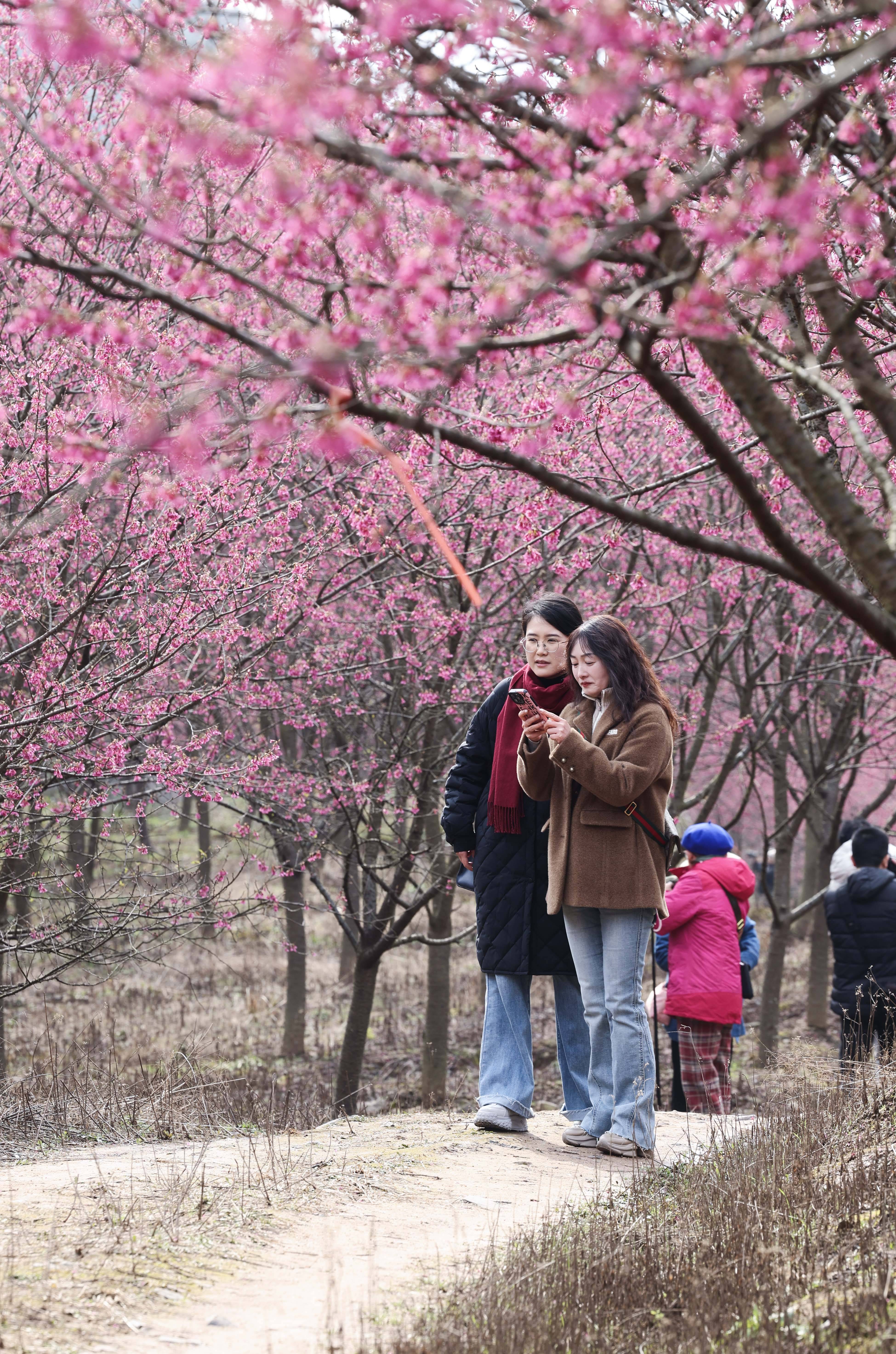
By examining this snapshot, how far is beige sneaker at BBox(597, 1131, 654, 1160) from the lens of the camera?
465 centimetres

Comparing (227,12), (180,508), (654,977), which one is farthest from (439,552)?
(227,12)

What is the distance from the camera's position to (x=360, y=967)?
26.0ft

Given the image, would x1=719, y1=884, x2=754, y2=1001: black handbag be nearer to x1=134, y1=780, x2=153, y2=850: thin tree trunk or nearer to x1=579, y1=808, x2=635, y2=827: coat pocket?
x1=579, y1=808, x2=635, y2=827: coat pocket

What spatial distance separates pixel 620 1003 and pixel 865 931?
2.95 m

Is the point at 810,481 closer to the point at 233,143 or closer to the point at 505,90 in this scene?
the point at 505,90

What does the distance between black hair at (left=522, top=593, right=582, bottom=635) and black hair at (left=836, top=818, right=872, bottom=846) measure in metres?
3.11

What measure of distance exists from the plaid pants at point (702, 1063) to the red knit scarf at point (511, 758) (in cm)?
195

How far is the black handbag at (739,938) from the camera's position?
6.34 metres

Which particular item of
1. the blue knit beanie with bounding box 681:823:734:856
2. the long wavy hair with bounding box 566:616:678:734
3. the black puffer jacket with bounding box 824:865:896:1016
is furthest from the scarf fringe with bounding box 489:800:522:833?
the black puffer jacket with bounding box 824:865:896:1016

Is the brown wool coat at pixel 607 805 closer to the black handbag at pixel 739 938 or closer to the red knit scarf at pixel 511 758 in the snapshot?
the red knit scarf at pixel 511 758

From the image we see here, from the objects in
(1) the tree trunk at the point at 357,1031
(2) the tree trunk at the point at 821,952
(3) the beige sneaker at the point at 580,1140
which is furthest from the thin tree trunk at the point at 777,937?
(3) the beige sneaker at the point at 580,1140

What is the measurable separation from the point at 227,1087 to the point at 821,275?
5.38 m

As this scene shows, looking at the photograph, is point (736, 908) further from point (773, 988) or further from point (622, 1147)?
point (773, 988)

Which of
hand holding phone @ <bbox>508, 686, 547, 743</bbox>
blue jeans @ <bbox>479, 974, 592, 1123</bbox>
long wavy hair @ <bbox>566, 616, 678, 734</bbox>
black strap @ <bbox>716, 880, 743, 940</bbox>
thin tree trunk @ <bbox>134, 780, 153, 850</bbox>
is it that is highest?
long wavy hair @ <bbox>566, 616, 678, 734</bbox>
